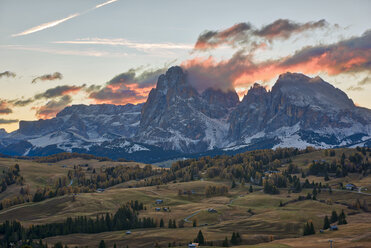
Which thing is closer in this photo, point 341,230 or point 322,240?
point 322,240

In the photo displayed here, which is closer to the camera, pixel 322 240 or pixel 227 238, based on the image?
→ pixel 322 240

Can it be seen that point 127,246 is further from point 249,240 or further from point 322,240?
point 322,240

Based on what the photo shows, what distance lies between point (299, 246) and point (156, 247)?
60924mm

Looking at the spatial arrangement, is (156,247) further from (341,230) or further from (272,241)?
(341,230)

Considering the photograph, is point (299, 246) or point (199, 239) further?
point (199, 239)

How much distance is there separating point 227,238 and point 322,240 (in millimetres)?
42676

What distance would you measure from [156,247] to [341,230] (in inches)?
3148

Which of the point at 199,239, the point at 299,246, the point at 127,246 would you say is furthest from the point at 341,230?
the point at 127,246

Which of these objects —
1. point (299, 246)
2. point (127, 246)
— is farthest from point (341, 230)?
point (127, 246)

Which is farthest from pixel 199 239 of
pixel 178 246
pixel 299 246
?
pixel 299 246

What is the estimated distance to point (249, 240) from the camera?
19938 cm

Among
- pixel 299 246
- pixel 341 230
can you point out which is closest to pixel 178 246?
pixel 299 246

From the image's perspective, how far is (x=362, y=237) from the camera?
166250 mm

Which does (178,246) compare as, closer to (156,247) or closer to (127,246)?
(156,247)
